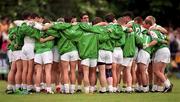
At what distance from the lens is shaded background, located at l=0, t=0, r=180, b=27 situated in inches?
1748

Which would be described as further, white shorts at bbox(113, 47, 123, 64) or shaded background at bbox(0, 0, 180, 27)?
shaded background at bbox(0, 0, 180, 27)

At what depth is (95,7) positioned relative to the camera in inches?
1822

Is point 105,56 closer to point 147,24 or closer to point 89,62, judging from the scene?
point 89,62

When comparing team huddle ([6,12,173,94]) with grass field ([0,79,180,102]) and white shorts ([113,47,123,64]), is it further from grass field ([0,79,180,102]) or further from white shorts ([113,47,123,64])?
grass field ([0,79,180,102])

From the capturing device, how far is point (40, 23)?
2627 centimetres

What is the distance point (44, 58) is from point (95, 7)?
20.3 metres

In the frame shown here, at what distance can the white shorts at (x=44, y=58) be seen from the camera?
26.1m

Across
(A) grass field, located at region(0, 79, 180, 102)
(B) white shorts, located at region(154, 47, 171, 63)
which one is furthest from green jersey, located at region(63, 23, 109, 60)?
(B) white shorts, located at region(154, 47, 171, 63)

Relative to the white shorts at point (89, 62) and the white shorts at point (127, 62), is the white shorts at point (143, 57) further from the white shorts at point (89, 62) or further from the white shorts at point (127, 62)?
the white shorts at point (89, 62)

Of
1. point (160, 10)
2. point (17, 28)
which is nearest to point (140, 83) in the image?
point (17, 28)

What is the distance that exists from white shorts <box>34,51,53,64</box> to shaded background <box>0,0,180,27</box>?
52.1 ft

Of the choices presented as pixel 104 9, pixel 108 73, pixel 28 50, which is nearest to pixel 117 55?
pixel 108 73

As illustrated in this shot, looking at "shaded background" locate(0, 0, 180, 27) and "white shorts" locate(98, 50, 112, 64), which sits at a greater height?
"shaded background" locate(0, 0, 180, 27)

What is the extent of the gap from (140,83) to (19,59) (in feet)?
12.5
